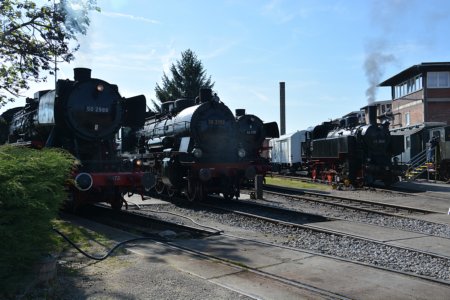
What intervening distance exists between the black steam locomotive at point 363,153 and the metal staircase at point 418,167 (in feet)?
8.55

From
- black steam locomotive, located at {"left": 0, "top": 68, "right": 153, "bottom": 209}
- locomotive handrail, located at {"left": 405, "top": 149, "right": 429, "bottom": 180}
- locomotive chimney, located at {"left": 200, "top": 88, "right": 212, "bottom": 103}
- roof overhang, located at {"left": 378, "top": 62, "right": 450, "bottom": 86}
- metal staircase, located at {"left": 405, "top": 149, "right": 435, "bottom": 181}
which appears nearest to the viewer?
black steam locomotive, located at {"left": 0, "top": 68, "right": 153, "bottom": 209}

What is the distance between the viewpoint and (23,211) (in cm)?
455

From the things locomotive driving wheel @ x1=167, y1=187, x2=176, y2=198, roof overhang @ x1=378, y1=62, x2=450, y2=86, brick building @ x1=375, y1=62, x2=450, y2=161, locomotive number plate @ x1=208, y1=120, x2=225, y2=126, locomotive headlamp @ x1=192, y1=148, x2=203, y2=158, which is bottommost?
locomotive driving wheel @ x1=167, y1=187, x2=176, y2=198

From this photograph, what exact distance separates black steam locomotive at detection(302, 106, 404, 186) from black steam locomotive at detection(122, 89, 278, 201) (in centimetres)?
660

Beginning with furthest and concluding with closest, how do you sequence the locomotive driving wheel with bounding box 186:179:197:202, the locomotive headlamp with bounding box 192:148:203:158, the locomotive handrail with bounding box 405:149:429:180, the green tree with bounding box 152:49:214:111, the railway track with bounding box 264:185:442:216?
the green tree with bounding box 152:49:214:111
the locomotive handrail with bounding box 405:149:429:180
the locomotive driving wheel with bounding box 186:179:197:202
the locomotive headlamp with bounding box 192:148:203:158
the railway track with bounding box 264:185:442:216

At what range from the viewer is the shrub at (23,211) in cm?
439

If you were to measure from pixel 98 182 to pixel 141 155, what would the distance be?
659 centimetres

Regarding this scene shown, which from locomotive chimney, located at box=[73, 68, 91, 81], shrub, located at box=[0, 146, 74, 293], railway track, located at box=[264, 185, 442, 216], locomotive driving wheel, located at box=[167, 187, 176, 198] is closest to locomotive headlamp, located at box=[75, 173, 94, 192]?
locomotive chimney, located at box=[73, 68, 91, 81]

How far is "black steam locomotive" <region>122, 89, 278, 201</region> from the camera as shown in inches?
573

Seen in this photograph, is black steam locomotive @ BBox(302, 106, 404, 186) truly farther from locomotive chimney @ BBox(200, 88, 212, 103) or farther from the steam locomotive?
locomotive chimney @ BBox(200, 88, 212, 103)

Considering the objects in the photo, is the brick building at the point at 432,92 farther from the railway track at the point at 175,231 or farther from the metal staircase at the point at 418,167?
the railway track at the point at 175,231

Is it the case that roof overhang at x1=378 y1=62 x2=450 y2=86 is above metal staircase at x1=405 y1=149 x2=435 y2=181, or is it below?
above

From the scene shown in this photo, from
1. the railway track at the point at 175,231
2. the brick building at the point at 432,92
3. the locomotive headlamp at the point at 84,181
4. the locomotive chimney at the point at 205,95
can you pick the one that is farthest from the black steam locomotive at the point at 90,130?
the brick building at the point at 432,92

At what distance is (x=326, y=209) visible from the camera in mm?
13500
